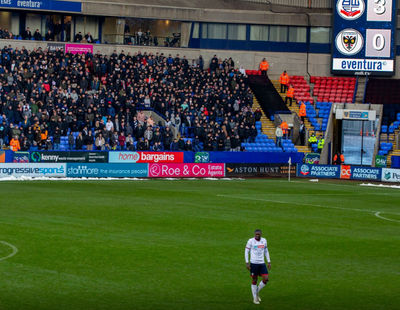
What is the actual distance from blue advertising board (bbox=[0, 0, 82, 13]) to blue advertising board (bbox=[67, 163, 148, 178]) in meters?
18.7

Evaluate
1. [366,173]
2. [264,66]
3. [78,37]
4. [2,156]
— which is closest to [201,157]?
[366,173]

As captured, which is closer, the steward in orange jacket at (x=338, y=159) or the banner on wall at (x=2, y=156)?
the banner on wall at (x=2, y=156)

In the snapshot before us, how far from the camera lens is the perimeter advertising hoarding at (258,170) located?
49656mm

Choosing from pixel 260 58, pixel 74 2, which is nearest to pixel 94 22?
pixel 74 2

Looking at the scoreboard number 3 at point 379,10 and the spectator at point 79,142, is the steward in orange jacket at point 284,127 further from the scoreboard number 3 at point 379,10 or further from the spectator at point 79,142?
the spectator at point 79,142

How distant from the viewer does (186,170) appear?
47.8 metres

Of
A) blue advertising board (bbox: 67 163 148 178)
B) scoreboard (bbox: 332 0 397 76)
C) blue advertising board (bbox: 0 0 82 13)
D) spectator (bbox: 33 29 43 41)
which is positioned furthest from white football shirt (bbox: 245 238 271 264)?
scoreboard (bbox: 332 0 397 76)

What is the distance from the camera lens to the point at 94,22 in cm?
6066

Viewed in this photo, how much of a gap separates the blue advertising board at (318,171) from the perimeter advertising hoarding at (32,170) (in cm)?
1795

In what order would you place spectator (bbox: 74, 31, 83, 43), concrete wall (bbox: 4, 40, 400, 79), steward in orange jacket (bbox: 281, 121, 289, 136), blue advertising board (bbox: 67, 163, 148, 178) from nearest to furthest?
blue advertising board (bbox: 67, 163, 148, 178) → steward in orange jacket (bbox: 281, 121, 289, 136) → spectator (bbox: 74, 31, 83, 43) → concrete wall (bbox: 4, 40, 400, 79)

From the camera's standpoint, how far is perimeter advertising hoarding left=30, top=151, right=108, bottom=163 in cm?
4369

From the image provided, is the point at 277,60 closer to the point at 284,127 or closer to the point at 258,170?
the point at 284,127

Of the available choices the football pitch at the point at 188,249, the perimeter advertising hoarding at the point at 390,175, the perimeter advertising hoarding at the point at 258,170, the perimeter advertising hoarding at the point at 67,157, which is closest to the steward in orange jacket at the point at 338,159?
the perimeter advertising hoarding at the point at 258,170

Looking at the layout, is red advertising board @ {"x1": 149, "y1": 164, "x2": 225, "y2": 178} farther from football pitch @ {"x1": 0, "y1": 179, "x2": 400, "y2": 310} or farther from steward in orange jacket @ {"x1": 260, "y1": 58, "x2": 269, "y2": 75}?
steward in orange jacket @ {"x1": 260, "y1": 58, "x2": 269, "y2": 75}
